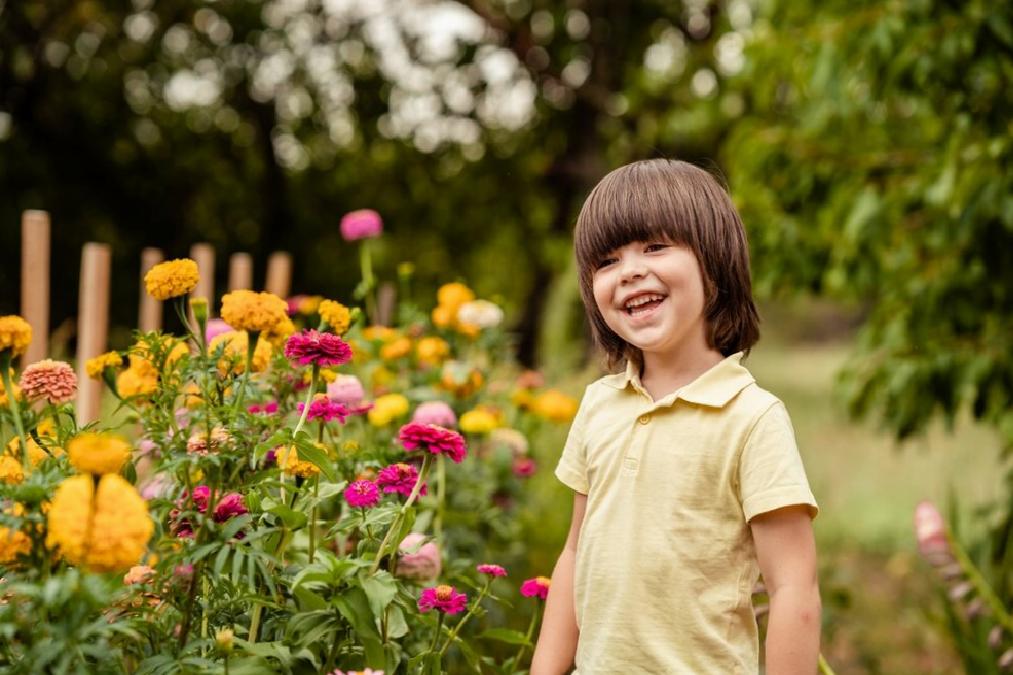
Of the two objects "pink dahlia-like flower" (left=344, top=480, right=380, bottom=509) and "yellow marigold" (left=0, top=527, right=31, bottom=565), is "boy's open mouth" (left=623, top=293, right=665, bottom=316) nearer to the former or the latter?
"pink dahlia-like flower" (left=344, top=480, right=380, bottom=509)

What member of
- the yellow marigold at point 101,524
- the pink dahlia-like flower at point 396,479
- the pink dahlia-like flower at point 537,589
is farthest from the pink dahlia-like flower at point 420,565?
the yellow marigold at point 101,524

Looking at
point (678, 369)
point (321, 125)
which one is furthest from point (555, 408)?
point (321, 125)

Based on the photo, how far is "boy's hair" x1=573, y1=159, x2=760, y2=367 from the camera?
130 centimetres

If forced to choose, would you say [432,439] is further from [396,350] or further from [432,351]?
[432,351]

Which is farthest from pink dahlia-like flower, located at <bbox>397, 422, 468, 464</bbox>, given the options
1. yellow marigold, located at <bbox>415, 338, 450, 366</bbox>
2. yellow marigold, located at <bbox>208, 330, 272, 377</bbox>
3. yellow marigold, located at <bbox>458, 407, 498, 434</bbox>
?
yellow marigold, located at <bbox>415, 338, 450, 366</bbox>

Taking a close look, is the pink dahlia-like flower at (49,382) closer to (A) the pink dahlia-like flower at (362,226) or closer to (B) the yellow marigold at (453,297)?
(A) the pink dahlia-like flower at (362,226)

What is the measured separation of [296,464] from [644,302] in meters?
0.47

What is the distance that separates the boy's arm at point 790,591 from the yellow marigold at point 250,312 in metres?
0.62

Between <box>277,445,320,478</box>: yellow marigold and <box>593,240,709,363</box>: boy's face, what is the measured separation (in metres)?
0.42

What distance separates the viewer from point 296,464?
1260 mm

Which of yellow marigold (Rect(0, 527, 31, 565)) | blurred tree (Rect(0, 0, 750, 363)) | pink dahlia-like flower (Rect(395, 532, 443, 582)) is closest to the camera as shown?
yellow marigold (Rect(0, 527, 31, 565))

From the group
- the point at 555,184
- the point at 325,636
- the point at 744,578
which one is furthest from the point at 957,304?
the point at 555,184

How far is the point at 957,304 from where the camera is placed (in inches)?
109

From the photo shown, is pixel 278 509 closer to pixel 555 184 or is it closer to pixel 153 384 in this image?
pixel 153 384
